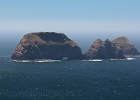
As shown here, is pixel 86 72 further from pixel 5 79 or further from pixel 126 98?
Answer: pixel 126 98

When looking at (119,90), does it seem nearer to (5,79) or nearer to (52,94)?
(52,94)

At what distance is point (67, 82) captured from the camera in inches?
5522

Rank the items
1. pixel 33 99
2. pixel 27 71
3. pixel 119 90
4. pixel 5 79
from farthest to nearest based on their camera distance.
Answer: pixel 27 71, pixel 5 79, pixel 119 90, pixel 33 99

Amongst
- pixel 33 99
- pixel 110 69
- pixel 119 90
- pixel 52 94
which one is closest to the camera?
pixel 33 99

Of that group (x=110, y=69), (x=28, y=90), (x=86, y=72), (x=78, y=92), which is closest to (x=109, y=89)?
(x=78, y=92)

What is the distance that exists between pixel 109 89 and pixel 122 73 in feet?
155

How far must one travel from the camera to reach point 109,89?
127m

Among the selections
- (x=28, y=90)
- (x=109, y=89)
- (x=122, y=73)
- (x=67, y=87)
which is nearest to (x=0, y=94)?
(x=28, y=90)

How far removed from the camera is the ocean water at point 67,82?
374ft

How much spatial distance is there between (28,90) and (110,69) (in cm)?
7854

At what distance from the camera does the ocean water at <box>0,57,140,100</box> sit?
11393 centimetres

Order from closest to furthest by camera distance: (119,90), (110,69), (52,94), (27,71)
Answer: (52,94) → (119,90) → (27,71) → (110,69)

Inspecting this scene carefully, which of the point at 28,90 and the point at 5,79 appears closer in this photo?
the point at 28,90

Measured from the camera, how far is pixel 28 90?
12162cm
